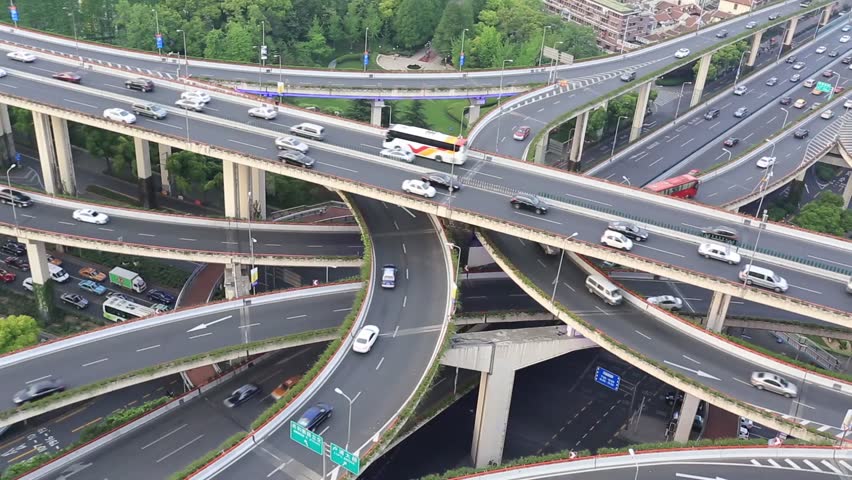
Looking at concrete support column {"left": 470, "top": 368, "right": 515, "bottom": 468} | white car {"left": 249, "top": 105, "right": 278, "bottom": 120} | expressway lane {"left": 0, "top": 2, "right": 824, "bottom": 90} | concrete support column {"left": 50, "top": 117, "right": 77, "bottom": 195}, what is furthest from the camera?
expressway lane {"left": 0, "top": 2, "right": 824, "bottom": 90}

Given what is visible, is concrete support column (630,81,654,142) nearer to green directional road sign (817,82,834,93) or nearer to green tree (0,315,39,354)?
green directional road sign (817,82,834,93)

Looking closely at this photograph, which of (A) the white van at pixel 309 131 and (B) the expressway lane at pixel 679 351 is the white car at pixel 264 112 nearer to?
(A) the white van at pixel 309 131

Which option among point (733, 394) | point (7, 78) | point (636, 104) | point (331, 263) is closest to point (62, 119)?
point (7, 78)

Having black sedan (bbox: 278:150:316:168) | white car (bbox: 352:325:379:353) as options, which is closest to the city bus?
black sedan (bbox: 278:150:316:168)

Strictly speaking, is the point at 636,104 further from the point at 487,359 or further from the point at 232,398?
the point at 232,398

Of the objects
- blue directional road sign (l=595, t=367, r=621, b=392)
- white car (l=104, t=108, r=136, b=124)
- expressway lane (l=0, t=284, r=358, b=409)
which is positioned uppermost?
white car (l=104, t=108, r=136, b=124)

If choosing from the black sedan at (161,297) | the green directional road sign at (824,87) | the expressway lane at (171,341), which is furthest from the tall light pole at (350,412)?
the green directional road sign at (824,87)
